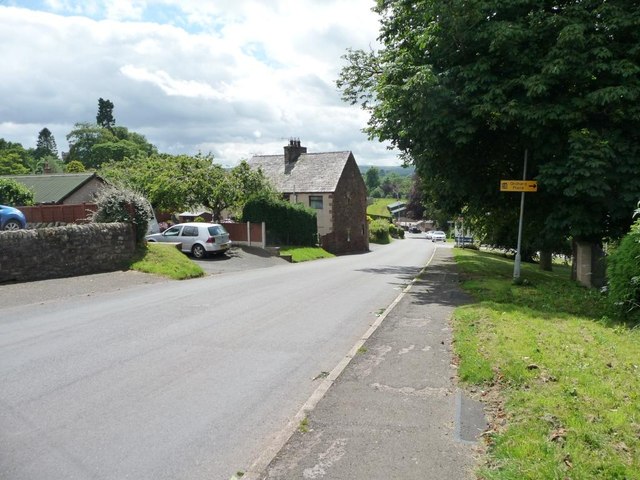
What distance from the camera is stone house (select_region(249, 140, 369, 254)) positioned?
43.8m

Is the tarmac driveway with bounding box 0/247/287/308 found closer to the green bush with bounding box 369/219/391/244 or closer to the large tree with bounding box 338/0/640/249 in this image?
A: the large tree with bounding box 338/0/640/249

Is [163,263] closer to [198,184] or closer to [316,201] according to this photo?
[198,184]

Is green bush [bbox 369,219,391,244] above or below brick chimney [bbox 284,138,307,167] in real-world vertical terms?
below

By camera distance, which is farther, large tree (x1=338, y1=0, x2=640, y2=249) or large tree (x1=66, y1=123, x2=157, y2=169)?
large tree (x1=66, y1=123, x2=157, y2=169)

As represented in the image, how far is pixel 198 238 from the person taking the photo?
82.1 feet

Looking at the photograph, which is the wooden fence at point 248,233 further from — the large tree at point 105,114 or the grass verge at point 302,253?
the large tree at point 105,114

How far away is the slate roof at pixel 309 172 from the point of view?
147 feet

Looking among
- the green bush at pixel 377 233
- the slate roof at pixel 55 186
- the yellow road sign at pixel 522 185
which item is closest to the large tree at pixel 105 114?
the green bush at pixel 377 233

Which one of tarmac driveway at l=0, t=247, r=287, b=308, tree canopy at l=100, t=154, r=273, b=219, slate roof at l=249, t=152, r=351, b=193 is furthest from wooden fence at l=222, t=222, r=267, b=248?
slate roof at l=249, t=152, r=351, b=193

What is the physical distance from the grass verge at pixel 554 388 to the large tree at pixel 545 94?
4.55m

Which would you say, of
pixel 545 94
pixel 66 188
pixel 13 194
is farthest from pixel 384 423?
pixel 66 188

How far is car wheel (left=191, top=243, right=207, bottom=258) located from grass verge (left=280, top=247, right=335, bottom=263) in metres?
6.21

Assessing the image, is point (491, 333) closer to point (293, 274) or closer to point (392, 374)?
point (392, 374)

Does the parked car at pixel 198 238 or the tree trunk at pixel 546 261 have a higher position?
the parked car at pixel 198 238
